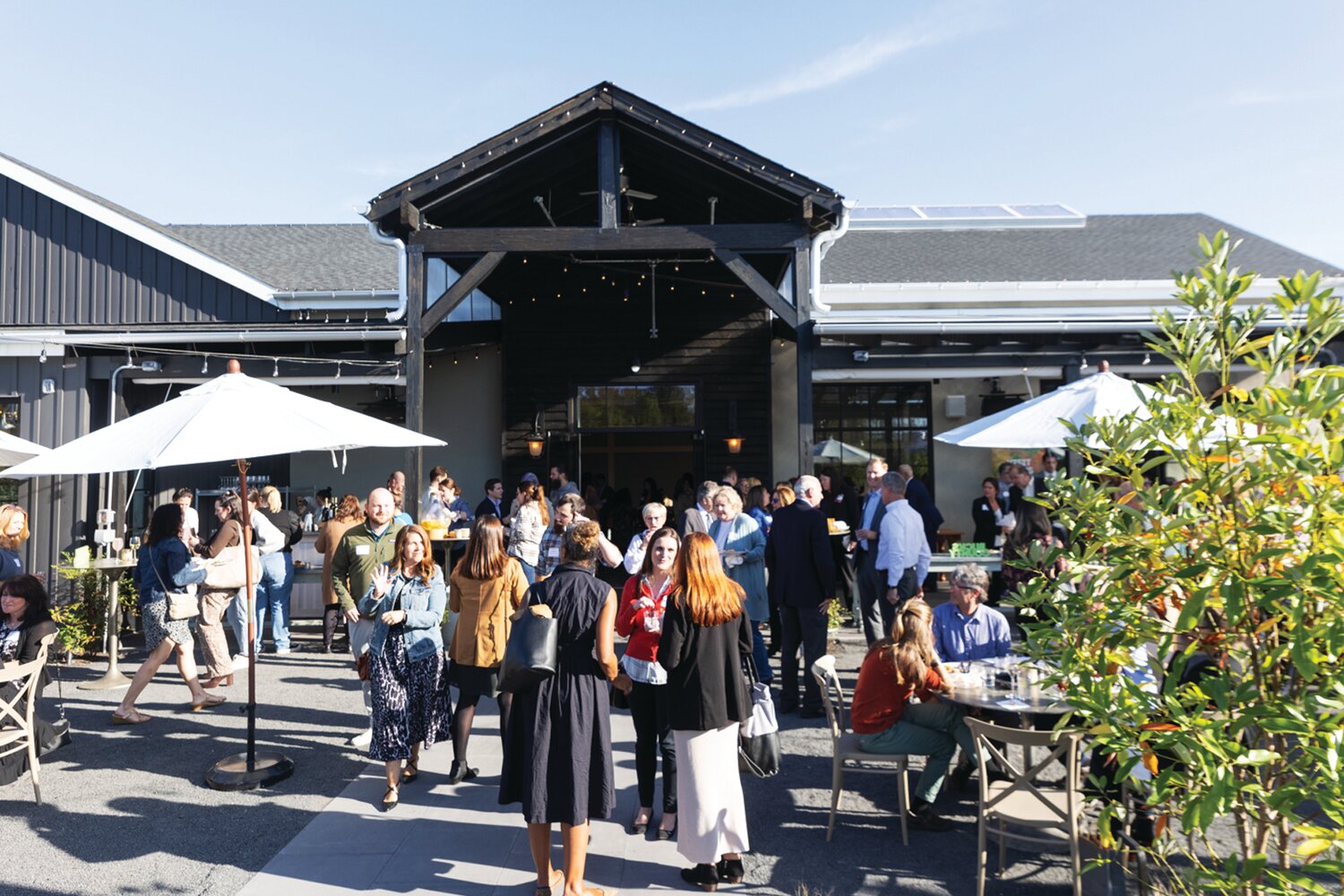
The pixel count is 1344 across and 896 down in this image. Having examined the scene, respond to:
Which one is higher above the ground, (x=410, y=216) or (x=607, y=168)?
(x=607, y=168)

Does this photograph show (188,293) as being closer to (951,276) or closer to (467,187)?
(467,187)

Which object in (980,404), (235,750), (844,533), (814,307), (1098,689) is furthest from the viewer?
(980,404)

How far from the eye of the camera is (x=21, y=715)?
18.1 feet

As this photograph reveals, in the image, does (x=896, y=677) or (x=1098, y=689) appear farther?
(x=896, y=677)

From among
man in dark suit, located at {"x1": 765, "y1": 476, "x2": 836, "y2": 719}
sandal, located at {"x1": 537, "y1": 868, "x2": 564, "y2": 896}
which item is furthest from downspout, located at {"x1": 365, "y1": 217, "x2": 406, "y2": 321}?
sandal, located at {"x1": 537, "y1": 868, "x2": 564, "y2": 896}

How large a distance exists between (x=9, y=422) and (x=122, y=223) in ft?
9.53

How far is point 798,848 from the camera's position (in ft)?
15.2

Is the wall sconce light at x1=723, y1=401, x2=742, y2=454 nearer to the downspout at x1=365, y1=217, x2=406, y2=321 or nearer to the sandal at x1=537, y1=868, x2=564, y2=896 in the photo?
the downspout at x1=365, y1=217, x2=406, y2=321

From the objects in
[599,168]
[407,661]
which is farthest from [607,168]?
[407,661]

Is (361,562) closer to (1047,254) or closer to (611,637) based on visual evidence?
(611,637)

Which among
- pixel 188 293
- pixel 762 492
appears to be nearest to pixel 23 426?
pixel 188 293

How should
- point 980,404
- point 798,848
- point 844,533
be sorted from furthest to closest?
1. point 980,404
2. point 844,533
3. point 798,848

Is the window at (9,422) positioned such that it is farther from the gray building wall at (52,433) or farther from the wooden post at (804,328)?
the wooden post at (804,328)

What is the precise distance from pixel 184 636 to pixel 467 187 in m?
5.70
